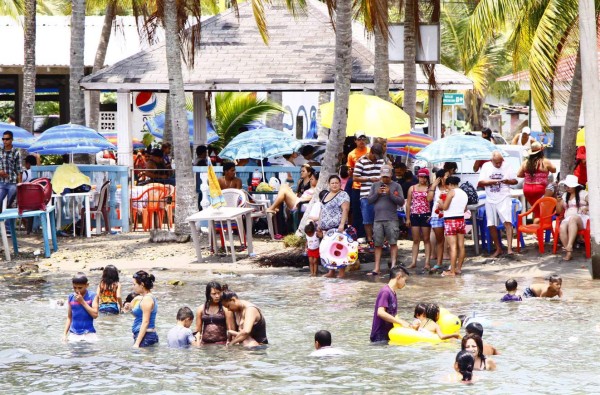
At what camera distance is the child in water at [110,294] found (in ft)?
50.0

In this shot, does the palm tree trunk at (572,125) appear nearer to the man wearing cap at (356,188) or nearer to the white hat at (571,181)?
the white hat at (571,181)

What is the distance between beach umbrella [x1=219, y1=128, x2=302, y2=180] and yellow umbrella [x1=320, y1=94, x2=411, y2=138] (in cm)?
283

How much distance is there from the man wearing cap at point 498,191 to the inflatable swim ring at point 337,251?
269cm

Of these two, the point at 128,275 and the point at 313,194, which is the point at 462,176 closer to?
the point at 313,194

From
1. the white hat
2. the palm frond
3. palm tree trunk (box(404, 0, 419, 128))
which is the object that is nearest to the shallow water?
the white hat

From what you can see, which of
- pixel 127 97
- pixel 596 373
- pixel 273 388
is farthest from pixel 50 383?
pixel 127 97

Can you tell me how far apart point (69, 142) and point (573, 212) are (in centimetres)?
1001

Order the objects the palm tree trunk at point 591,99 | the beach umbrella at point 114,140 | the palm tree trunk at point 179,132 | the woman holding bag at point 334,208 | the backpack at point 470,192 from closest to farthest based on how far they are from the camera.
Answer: the palm tree trunk at point 591,99 < the woman holding bag at point 334,208 < the backpack at point 470,192 < the palm tree trunk at point 179,132 < the beach umbrella at point 114,140

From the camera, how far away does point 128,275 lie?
19.4m

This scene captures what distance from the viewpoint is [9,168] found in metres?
23.0

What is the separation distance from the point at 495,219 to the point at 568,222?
123 cm

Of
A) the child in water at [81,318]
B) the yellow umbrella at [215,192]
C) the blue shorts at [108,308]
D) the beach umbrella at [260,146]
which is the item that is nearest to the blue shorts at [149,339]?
the child in water at [81,318]

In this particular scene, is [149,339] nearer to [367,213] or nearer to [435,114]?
[367,213]

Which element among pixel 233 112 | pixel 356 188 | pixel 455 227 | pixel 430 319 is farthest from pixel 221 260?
pixel 233 112
